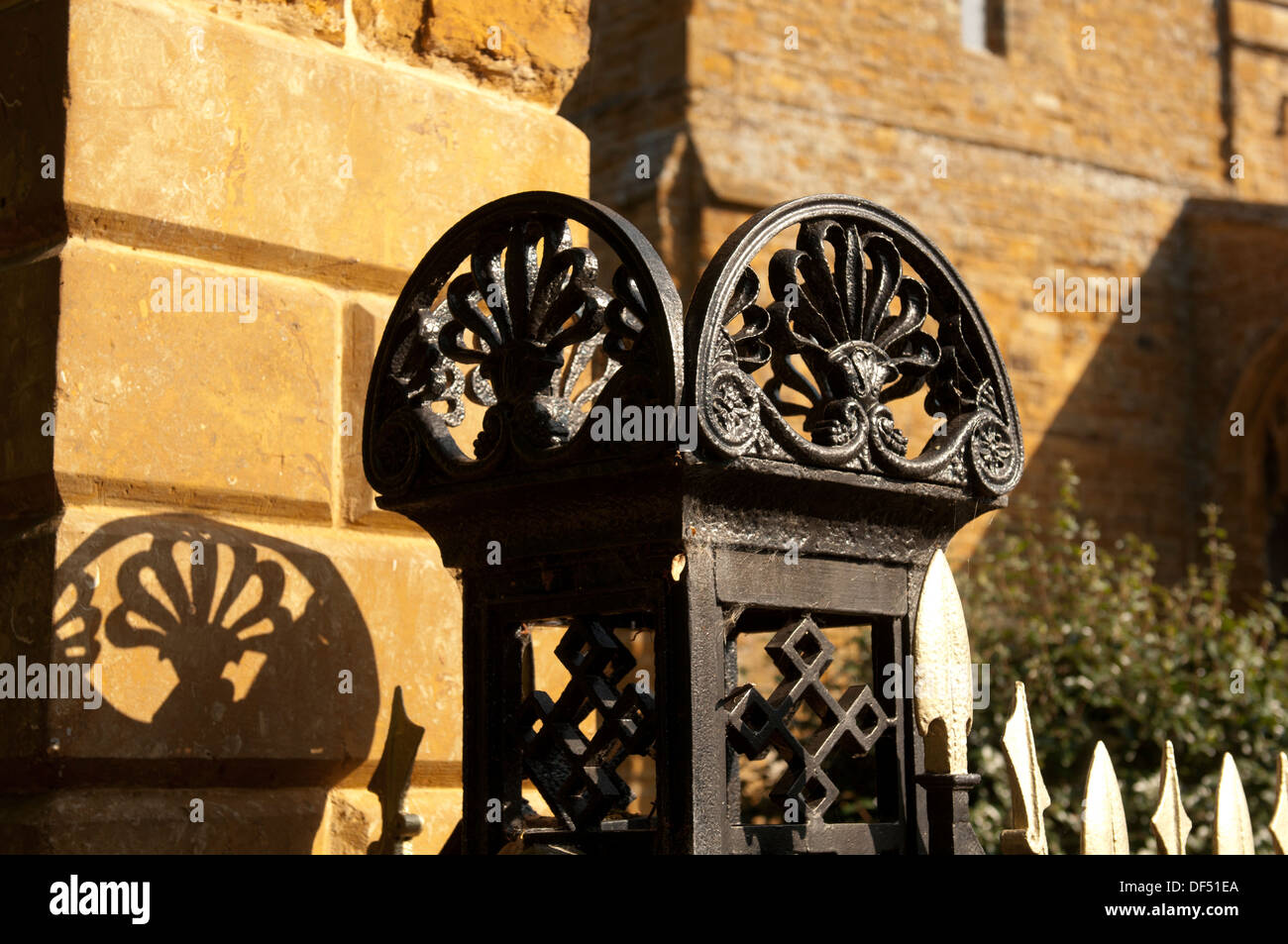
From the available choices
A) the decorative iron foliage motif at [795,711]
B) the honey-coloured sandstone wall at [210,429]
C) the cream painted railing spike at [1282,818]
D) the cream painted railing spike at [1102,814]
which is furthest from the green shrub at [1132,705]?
the decorative iron foliage motif at [795,711]

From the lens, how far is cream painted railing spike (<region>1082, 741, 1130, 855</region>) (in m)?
1.76

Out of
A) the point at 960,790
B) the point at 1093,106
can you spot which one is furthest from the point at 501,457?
the point at 1093,106

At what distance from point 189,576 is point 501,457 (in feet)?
1.84

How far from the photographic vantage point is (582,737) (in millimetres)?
1859

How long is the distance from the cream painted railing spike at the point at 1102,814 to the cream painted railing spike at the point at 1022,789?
0.06 meters

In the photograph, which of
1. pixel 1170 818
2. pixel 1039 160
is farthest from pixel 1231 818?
pixel 1039 160

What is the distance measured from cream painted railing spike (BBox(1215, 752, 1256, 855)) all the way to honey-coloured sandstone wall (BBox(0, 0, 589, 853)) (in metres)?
1.04

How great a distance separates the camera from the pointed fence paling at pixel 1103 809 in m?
1.67

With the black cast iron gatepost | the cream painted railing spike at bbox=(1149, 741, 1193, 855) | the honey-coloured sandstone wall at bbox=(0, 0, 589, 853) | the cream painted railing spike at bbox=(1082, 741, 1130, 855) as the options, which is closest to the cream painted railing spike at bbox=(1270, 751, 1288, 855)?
the cream painted railing spike at bbox=(1149, 741, 1193, 855)

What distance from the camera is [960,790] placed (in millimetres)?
1651

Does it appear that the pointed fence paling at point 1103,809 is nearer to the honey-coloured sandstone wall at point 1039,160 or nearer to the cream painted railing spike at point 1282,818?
the cream painted railing spike at point 1282,818

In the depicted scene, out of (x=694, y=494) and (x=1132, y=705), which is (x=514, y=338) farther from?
(x=1132, y=705)

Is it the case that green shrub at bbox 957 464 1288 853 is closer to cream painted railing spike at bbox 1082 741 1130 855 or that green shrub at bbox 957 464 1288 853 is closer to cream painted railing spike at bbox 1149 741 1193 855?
cream painted railing spike at bbox 1149 741 1193 855
